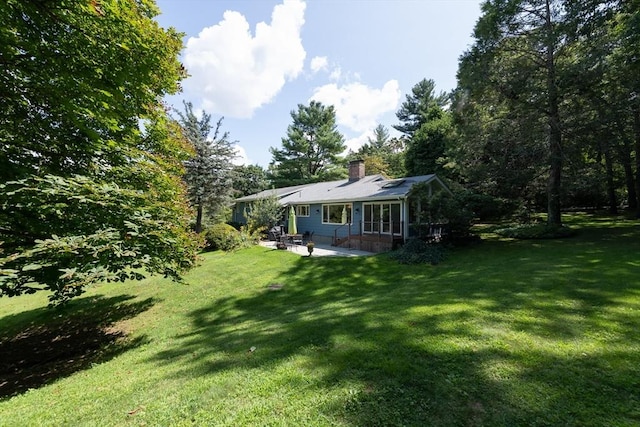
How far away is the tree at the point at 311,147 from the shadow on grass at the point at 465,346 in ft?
109

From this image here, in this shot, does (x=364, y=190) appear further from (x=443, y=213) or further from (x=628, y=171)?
(x=628, y=171)

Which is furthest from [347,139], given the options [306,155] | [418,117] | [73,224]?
[73,224]

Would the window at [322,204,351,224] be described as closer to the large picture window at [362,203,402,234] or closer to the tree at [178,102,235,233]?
the large picture window at [362,203,402,234]

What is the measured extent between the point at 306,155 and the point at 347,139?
6.63 metres

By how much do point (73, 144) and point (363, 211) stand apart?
1315 centimetres

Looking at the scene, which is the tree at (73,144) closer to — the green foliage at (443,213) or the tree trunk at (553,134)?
the green foliage at (443,213)

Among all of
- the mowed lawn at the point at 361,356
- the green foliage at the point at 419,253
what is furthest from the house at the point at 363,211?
the mowed lawn at the point at 361,356

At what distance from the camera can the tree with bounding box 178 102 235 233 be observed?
66.5 ft

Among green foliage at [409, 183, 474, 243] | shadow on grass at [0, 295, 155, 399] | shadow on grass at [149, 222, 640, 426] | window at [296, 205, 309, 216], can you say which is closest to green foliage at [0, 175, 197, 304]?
shadow on grass at [0, 295, 155, 399]

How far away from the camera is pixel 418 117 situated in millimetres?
38594

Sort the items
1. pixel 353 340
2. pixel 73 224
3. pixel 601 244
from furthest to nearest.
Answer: pixel 601 244 < pixel 73 224 < pixel 353 340

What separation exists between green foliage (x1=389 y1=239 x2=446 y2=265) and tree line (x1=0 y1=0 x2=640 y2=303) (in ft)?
16.6

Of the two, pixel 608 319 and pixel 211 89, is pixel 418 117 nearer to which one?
pixel 211 89

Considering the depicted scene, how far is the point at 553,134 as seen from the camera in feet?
46.9
